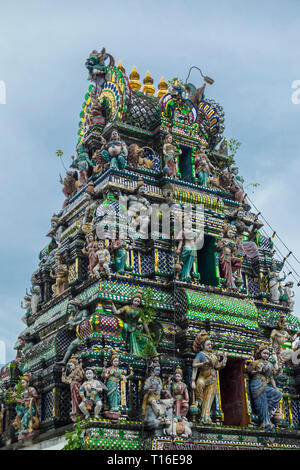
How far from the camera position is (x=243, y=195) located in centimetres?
2572

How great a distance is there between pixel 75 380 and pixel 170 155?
8.71 meters

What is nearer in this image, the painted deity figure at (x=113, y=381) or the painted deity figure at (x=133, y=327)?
the painted deity figure at (x=113, y=381)

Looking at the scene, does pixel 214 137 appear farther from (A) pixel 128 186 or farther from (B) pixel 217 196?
(A) pixel 128 186

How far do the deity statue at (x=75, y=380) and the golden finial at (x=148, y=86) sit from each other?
12608mm

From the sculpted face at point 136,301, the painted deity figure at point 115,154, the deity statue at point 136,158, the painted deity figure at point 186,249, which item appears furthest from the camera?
the deity statue at point 136,158

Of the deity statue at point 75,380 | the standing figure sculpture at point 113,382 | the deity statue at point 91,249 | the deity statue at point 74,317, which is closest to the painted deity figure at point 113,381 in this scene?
the standing figure sculpture at point 113,382

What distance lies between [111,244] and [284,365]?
740 cm

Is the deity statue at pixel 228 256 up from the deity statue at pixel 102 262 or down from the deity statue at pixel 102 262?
up

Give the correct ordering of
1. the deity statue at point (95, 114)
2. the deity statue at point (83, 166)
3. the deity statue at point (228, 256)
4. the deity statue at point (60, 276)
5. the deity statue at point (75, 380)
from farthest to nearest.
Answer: the deity statue at point (95, 114) < the deity statue at point (83, 166) < the deity statue at point (60, 276) < the deity statue at point (228, 256) < the deity statue at point (75, 380)

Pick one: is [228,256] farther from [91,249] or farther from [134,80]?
[134,80]

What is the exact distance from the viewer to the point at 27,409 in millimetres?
19844

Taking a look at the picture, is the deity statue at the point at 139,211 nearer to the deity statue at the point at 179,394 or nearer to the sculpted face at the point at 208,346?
the sculpted face at the point at 208,346

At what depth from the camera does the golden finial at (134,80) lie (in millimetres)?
26609

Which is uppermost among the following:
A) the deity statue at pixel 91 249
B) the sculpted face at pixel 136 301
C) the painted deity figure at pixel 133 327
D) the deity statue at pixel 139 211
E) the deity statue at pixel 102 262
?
the deity statue at pixel 139 211
